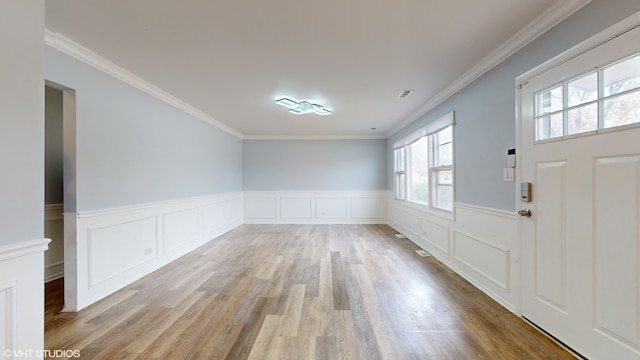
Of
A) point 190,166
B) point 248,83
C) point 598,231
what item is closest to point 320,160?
point 190,166

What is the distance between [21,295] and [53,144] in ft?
9.40

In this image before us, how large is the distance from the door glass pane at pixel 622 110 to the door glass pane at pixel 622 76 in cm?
5

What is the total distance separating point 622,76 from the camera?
148 centimetres

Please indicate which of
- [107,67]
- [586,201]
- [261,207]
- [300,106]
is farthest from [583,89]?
[261,207]

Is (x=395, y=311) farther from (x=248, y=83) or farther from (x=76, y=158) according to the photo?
(x=76, y=158)

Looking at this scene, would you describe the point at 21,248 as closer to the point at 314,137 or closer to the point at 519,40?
the point at 519,40

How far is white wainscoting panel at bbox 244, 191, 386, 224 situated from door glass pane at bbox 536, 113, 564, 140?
16.7ft

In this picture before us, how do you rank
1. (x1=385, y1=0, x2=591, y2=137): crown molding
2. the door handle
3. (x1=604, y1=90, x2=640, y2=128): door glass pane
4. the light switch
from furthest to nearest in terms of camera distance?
1. the light switch
2. the door handle
3. (x1=385, y1=0, x2=591, y2=137): crown molding
4. (x1=604, y1=90, x2=640, y2=128): door glass pane

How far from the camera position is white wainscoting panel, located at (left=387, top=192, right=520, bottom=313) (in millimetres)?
2346

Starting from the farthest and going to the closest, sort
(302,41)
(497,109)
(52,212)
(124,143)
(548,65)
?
(52,212) → (124,143) → (497,109) → (302,41) → (548,65)

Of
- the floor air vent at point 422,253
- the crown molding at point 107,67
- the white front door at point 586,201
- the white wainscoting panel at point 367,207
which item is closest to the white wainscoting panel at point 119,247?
the crown molding at point 107,67

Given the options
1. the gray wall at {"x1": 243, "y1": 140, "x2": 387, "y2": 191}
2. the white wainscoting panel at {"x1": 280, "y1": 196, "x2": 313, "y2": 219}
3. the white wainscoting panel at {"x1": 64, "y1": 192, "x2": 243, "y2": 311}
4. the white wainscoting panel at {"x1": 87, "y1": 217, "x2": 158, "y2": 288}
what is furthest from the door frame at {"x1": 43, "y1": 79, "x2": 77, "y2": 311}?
the white wainscoting panel at {"x1": 280, "y1": 196, "x2": 313, "y2": 219}

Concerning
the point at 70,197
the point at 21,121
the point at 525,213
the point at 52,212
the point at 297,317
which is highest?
the point at 21,121

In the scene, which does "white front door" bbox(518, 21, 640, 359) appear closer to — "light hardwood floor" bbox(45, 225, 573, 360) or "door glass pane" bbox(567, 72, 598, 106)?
"door glass pane" bbox(567, 72, 598, 106)
